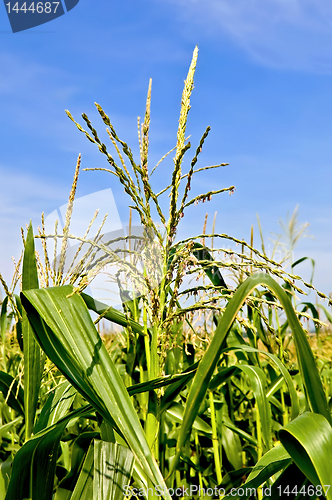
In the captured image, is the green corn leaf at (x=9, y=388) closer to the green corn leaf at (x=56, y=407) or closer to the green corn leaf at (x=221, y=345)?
the green corn leaf at (x=56, y=407)

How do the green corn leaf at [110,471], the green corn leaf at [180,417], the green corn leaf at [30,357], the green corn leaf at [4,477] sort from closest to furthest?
the green corn leaf at [110,471] → the green corn leaf at [30,357] → the green corn leaf at [4,477] → the green corn leaf at [180,417]

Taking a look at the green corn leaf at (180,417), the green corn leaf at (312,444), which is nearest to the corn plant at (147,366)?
the green corn leaf at (312,444)

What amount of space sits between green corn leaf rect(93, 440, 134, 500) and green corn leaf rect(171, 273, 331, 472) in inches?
10.0

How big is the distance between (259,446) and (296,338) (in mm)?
1392

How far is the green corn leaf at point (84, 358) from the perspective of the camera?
892 millimetres

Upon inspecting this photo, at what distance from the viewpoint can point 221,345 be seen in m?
0.74

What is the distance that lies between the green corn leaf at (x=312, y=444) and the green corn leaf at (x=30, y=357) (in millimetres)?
787

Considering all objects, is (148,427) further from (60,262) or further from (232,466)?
(232,466)

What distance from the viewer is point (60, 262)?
1.43 meters

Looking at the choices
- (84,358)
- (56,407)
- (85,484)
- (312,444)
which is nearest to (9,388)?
(56,407)

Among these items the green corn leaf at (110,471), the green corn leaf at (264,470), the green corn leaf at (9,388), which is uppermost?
the green corn leaf at (9,388)

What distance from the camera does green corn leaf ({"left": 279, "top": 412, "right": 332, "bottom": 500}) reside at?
2.41 ft

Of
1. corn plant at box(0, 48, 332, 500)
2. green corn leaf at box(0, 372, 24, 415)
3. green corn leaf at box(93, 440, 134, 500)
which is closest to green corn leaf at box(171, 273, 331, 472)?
corn plant at box(0, 48, 332, 500)

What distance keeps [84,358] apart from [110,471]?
1.09 feet
